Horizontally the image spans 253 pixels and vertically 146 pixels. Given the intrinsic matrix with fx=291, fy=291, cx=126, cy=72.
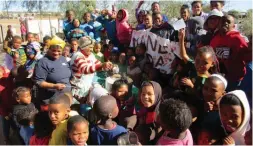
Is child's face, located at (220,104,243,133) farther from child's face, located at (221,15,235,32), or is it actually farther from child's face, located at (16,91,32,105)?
child's face, located at (16,91,32,105)

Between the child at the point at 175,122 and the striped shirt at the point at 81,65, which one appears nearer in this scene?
the child at the point at 175,122

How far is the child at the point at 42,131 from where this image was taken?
2483mm

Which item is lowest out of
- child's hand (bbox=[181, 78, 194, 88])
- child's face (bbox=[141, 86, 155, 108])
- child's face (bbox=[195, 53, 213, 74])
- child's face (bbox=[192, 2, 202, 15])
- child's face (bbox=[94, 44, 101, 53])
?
child's face (bbox=[141, 86, 155, 108])

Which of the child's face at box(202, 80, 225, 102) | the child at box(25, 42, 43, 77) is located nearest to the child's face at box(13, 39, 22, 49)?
the child at box(25, 42, 43, 77)

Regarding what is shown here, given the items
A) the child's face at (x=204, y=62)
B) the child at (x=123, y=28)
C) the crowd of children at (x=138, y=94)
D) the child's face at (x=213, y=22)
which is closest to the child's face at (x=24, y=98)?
the crowd of children at (x=138, y=94)

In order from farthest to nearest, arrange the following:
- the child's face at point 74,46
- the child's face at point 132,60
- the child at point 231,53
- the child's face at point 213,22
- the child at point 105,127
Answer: the child's face at point 74,46 < the child's face at point 132,60 < the child's face at point 213,22 < the child at point 231,53 < the child at point 105,127

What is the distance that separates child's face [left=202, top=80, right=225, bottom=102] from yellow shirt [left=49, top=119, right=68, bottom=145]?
1216 millimetres

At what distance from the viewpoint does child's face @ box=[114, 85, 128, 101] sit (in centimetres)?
315

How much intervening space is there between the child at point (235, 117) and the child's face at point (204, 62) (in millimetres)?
751

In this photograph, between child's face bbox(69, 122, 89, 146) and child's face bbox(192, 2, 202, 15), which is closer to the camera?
child's face bbox(69, 122, 89, 146)

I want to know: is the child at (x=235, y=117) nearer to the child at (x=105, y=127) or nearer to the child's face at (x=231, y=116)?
the child's face at (x=231, y=116)

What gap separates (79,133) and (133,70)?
2.38 meters

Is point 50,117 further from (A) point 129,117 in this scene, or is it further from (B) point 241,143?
(B) point 241,143

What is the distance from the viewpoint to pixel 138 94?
3.08 metres
